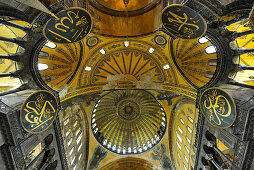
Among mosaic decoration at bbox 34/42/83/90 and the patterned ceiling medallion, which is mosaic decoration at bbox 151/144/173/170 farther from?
mosaic decoration at bbox 34/42/83/90

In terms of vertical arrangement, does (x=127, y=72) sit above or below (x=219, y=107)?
above

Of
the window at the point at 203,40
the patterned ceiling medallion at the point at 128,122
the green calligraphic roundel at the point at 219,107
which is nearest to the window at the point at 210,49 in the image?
the window at the point at 203,40

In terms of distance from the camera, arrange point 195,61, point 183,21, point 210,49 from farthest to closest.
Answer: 1. point 195,61
2. point 210,49
3. point 183,21

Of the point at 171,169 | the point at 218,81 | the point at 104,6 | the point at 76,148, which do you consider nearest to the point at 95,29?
the point at 104,6

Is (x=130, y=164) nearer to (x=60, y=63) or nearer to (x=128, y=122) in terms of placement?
(x=128, y=122)

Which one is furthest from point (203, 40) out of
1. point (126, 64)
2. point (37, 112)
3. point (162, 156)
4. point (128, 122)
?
point (128, 122)

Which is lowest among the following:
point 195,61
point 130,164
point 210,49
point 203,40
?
point 130,164

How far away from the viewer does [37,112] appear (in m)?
6.96

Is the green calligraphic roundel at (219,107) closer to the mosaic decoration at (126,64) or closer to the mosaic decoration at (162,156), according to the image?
the mosaic decoration at (126,64)

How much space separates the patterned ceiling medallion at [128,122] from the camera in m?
18.7

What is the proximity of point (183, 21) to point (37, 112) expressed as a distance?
9367 millimetres

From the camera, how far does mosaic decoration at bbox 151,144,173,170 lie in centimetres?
1612

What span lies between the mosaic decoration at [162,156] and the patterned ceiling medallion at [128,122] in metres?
0.97

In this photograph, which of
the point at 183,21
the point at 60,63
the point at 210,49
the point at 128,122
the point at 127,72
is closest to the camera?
the point at 183,21
